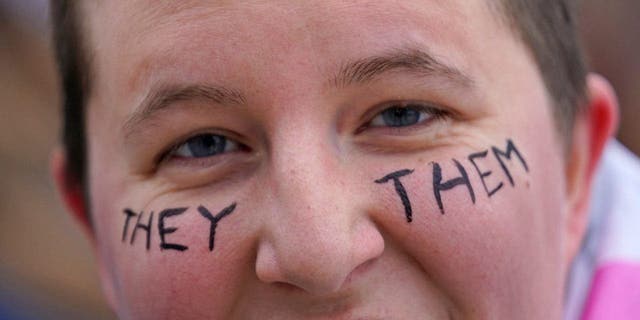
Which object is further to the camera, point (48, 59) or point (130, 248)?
point (48, 59)

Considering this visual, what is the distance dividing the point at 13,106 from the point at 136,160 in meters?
2.76

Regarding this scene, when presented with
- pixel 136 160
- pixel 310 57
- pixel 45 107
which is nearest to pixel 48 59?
pixel 45 107

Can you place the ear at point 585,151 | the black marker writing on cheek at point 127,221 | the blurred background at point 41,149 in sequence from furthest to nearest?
the blurred background at point 41,149 < the ear at point 585,151 < the black marker writing on cheek at point 127,221

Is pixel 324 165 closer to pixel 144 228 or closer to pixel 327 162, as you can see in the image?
pixel 327 162

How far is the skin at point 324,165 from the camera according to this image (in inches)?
49.3

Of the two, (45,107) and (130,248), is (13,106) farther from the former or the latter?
(130,248)

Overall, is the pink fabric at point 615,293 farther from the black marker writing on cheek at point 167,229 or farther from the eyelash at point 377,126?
the black marker writing on cheek at point 167,229

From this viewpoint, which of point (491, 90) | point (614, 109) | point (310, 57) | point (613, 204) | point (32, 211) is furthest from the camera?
point (32, 211)

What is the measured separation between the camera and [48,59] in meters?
3.92

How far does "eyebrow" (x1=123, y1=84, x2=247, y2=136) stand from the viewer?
129cm

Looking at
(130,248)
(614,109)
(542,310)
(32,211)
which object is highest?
(32,211)

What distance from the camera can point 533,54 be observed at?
1.52 metres

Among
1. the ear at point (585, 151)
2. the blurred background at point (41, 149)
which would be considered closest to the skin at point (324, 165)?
the ear at point (585, 151)

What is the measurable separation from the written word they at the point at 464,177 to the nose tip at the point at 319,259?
0.08 m
